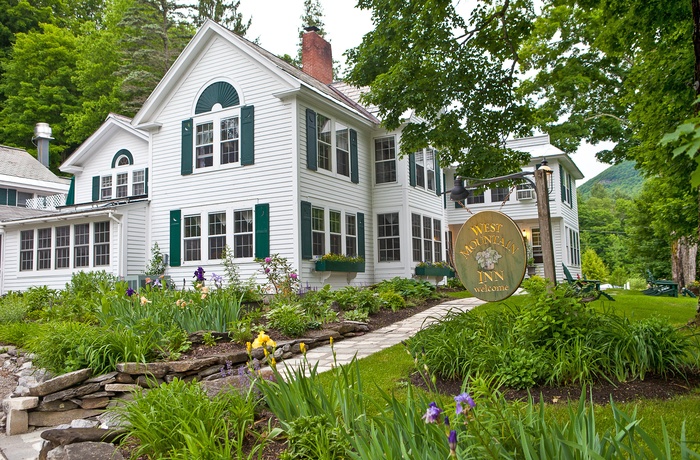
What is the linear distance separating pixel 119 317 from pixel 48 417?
163 centimetres

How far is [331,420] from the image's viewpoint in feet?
10.5

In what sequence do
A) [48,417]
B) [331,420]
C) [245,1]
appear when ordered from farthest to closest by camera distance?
[245,1], [48,417], [331,420]

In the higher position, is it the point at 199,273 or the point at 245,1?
the point at 245,1

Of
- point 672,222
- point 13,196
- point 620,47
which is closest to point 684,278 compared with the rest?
point 672,222

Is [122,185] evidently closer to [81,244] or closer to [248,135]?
[81,244]

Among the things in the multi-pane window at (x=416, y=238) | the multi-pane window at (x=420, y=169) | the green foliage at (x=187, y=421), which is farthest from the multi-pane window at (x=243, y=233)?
the green foliage at (x=187, y=421)

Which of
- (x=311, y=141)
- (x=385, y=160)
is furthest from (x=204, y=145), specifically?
(x=385, y=160)

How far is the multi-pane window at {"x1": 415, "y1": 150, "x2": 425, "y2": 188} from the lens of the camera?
59.9ft

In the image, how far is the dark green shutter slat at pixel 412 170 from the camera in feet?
56.6

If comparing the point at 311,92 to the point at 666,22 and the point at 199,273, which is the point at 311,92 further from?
the point at 666,22

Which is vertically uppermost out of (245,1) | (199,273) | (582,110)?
(245,1)

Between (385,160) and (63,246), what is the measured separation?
1051 cm

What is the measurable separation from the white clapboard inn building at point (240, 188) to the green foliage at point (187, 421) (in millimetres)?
9729

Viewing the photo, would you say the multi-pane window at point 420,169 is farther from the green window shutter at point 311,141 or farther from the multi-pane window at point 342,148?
the green window shutter at point 311,141
